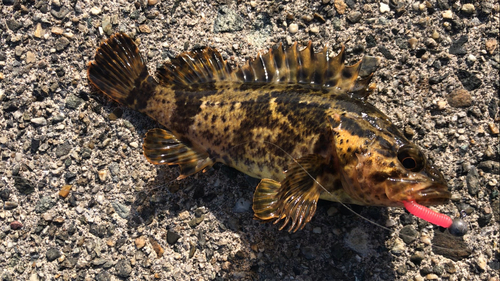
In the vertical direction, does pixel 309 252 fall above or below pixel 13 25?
below

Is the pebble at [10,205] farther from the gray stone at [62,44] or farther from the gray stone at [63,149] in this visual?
the gray stone at [62,44]

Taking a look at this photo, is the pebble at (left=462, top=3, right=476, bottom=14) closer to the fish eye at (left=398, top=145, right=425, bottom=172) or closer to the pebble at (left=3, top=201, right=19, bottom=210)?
the fish eye at (left=398, top=145, right=425, bottom=172)

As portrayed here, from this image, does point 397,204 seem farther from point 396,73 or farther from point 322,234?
point 396,73

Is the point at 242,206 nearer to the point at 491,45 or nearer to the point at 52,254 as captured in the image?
the point at 52,254

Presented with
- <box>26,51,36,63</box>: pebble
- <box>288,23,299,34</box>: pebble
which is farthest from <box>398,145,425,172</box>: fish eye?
<box>26,51,36,63</box>: pebble

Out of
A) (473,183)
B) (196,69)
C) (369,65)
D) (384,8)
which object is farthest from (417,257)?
→ (196,69)

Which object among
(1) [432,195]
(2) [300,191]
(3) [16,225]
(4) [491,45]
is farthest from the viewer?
(3) [16,225]

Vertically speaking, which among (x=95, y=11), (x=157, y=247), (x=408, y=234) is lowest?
(x=408, y=234)
